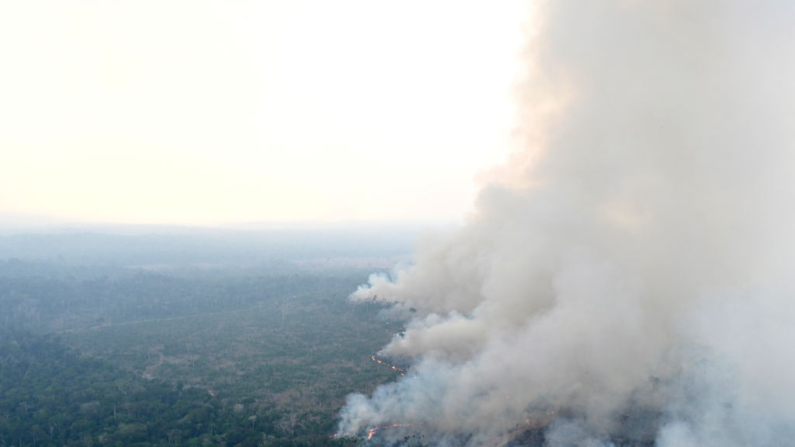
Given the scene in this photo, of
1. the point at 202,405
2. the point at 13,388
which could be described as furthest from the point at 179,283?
the point at 202,405

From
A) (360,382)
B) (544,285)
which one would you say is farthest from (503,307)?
(360,382)

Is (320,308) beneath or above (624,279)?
beneath

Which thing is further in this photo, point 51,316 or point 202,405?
point 51,316

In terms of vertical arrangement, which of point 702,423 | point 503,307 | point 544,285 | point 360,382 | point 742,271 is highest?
point 742,271

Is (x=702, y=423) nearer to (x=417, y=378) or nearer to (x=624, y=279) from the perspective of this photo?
(x=624, y=279)

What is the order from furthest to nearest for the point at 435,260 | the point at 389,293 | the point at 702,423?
the point at 389,293, the point at 435,260, the point at 702,423

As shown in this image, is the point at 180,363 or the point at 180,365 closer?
the point at 180,365

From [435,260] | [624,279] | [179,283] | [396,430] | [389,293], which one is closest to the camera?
[396,430]
